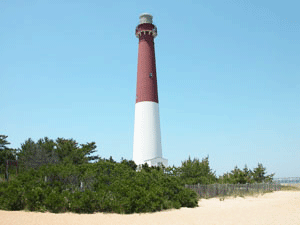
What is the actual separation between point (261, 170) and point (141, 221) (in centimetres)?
2644

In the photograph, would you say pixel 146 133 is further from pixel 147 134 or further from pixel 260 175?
pixel 260 175

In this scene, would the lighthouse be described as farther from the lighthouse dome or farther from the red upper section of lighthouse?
the lighthouse dome

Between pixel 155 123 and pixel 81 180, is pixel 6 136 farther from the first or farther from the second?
pixel 81 180

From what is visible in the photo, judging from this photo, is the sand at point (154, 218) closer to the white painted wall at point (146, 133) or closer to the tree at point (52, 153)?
the tree at point (52, 153)

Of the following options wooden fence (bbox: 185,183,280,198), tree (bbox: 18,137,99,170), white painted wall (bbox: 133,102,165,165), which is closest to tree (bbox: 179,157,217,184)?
wooden fence (bbox: 185,183,280,198)

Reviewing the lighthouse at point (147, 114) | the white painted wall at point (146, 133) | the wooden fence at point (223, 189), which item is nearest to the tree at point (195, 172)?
the wooden fence at point (223, 189)

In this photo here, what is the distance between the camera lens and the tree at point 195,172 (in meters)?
25.4

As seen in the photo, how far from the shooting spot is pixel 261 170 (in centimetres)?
3400

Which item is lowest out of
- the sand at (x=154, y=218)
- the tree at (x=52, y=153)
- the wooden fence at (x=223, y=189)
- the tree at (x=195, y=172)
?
the sand at (x=154, y=218)

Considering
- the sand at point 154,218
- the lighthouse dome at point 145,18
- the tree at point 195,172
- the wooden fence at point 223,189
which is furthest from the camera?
the lighthouse dome at point 145,18

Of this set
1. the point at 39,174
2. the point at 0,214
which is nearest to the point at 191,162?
the point at 39,174

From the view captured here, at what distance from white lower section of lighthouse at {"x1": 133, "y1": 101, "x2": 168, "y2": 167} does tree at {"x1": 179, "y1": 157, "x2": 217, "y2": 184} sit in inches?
123

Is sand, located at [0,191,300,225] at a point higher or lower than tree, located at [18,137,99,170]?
lower

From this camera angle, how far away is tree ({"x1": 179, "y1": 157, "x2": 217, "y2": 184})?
83.2ft
